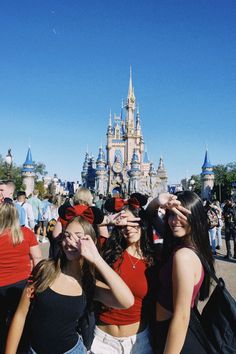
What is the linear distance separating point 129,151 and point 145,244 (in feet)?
250

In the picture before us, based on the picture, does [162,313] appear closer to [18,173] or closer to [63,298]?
[63,298]

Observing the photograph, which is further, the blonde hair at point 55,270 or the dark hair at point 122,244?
the dark hair at point 122,244

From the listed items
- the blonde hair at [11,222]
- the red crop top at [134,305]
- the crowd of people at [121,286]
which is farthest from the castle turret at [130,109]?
the red crop top at [134,305]

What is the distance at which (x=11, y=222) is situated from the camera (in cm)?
379

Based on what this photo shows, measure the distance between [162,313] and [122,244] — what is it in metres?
0.74

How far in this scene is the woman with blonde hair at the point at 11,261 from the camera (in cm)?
362

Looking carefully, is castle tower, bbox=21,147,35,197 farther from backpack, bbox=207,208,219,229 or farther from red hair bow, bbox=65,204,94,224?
red hair bow, bbox=65,204,94,224

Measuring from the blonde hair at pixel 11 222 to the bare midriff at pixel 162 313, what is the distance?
203 centimetres

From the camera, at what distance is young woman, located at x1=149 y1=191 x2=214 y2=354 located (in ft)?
6.72

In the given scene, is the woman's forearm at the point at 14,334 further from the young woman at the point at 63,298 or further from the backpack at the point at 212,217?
the backpack at the point at 212,217

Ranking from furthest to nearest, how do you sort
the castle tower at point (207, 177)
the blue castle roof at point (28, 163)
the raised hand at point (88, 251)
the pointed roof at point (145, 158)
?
1. the pointed roof at point (145, 158)
2. the castle tower at point (207, 177)
3. the blue castle roof at point (28, 163)
4. the raised hand at point (88, 251)

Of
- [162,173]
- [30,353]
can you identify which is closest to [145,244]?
[30,353]

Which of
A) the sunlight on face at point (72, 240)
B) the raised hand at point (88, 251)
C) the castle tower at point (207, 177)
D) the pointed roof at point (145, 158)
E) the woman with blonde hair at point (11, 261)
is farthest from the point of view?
the pointed roof at point (145, 158)

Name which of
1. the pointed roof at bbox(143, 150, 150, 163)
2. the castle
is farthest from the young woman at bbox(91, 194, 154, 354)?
the pointed roof at bbox(143, 150, 150, 163)
